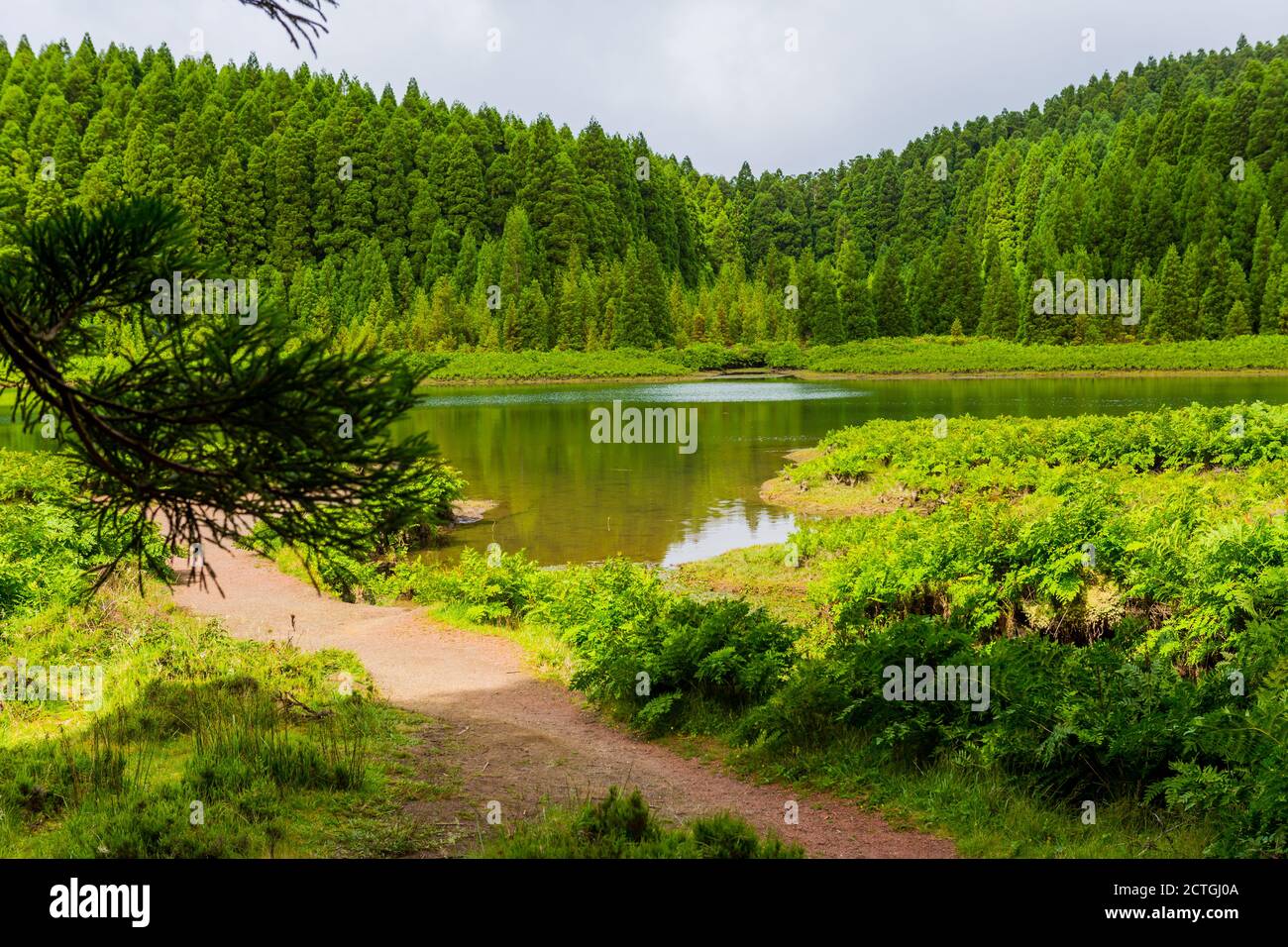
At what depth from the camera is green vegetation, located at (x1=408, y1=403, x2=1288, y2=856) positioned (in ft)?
22.2

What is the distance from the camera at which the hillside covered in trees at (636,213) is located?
103m

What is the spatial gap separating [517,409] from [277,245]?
80259mm

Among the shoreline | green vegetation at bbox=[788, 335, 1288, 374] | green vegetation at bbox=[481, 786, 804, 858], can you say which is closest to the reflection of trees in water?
the shoreline

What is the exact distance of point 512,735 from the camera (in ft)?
31.9

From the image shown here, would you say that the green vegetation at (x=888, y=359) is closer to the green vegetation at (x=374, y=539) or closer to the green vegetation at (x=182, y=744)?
the green vegetation at (x=374, y=539)

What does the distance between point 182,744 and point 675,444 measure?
34.4 meters

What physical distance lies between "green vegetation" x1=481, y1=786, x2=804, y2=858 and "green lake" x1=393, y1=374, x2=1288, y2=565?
16.9ft

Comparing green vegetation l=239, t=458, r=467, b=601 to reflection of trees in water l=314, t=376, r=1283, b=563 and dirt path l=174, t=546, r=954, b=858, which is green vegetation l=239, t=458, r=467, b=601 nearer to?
dirt path l=174, t=546, r=954, b=858

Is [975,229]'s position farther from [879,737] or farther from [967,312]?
[879,737]

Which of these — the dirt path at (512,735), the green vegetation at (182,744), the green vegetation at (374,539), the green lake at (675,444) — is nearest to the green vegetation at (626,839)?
the dirt path at (512,735)

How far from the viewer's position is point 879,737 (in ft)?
27.2

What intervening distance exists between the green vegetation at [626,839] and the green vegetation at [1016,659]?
1.76 m

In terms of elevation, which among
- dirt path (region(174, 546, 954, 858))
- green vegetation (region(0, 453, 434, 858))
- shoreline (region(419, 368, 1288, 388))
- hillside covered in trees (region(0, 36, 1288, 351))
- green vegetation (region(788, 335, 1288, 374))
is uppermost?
hillside covered in trees (region(0, 36, 1288, 351))
